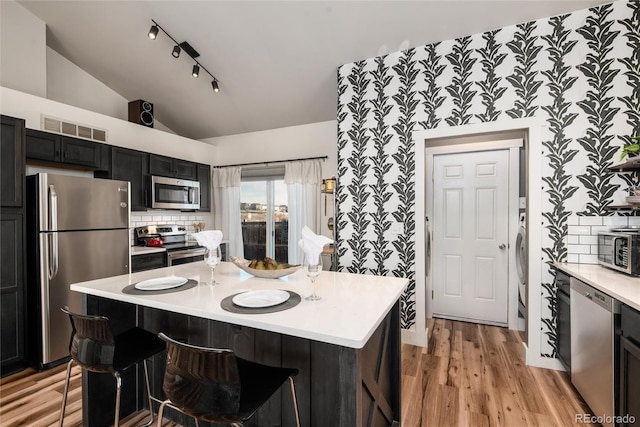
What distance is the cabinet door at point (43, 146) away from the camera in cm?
280

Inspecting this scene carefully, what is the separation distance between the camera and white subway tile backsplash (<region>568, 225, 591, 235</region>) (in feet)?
8.04

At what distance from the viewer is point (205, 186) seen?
4.91 m

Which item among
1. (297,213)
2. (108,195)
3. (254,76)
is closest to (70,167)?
(108,195)

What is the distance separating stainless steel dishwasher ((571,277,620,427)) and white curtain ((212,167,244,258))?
4187mm

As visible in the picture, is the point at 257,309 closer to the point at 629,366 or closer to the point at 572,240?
the point at 629,366

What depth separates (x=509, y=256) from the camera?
346 centimetres

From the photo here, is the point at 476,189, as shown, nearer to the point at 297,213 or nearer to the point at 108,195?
the point at 297,213

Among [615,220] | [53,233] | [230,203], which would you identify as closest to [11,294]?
[53,233]

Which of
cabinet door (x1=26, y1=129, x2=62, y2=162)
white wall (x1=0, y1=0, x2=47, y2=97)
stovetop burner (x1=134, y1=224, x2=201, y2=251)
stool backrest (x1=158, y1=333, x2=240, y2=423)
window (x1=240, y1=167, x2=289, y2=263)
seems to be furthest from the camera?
window (x1=240, y1=167, x2=289, y2=263)

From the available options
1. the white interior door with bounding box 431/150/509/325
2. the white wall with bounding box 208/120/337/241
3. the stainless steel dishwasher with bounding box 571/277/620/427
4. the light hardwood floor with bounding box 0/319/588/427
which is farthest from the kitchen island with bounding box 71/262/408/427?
the white wall with bounding box 208/120/337/241

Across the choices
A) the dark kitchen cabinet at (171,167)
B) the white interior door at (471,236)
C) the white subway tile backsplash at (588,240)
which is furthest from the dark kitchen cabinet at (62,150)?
the white subway tile backsplash at (588,240)

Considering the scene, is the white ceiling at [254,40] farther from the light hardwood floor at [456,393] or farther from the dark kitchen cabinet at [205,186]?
the light hardwood floor at [456,393]

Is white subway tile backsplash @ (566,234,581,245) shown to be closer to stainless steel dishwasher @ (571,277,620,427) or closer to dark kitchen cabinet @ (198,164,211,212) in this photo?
stainless steel dishwasher @ (571,277,620,427)

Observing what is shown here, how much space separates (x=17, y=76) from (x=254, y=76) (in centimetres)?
234
